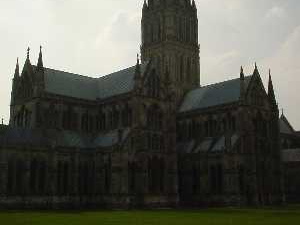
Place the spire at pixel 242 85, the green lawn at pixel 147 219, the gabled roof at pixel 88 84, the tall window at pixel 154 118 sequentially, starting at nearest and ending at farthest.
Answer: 1. the green lawn at pixel 147 219
2. the tall window at pixel 154 118
3. the gabled roof at pixel 88 84
4. the spire at pixel 242 85

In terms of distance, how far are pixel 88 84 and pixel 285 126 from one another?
59829 millimetres

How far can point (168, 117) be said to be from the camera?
95.6 m

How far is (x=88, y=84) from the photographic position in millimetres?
104750

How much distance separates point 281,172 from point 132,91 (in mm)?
37200

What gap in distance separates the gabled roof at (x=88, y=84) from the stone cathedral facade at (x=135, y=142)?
28 cm

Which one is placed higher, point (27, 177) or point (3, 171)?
point (3, 171)

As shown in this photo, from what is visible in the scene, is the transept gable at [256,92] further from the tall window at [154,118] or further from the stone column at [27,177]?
the stone column at [27,177]

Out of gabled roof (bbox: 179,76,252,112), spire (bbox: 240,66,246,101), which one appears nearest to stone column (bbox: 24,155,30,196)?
gabled roof (bbox: 179,76,252,112)

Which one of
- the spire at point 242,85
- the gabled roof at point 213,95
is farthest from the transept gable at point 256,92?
the spire at point 242,85

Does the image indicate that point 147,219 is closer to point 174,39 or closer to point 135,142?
point 135,142

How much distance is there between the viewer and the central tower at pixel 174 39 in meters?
121

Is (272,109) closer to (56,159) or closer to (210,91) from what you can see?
(210,91)

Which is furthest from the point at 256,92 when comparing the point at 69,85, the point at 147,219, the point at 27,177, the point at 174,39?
the point at 147,219

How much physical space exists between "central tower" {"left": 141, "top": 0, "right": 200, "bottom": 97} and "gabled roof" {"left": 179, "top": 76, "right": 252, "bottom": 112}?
6339 millimetres
